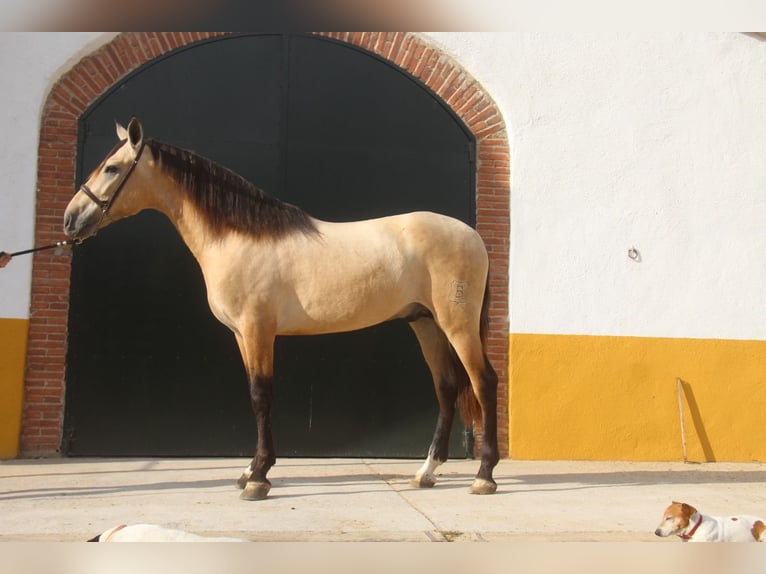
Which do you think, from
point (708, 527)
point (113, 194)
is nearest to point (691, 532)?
point (708, 527)

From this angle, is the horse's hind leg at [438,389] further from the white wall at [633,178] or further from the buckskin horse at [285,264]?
the white wall at [633,178]

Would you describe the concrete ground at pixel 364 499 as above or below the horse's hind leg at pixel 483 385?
below

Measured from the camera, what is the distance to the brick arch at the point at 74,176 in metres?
5.74

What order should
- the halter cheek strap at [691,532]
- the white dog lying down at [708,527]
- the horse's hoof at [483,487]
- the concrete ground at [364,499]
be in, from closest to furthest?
the white dog lying down at [708,527] < the halter cheek strap at [691,532] < the concrete ground at [364,499] < the horse's hoof at [483,487]

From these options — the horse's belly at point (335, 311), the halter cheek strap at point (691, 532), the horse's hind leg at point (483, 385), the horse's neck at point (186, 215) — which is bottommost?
the halter cheek strap at point (691, 532)

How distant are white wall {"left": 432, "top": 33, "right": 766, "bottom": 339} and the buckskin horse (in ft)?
5.24

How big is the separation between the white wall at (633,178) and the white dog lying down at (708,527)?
2.92 metres

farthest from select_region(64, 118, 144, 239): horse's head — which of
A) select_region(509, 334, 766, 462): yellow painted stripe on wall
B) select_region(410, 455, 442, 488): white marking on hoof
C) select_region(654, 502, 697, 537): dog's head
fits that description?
select_region(654, 502, 697, 537): dog's head

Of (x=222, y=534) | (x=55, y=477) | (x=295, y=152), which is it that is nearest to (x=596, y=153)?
(x=295, y=152)

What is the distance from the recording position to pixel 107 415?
583cm

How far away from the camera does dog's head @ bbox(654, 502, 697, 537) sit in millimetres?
3309

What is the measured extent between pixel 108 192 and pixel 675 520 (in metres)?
3.68

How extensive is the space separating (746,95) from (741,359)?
2.44 metres

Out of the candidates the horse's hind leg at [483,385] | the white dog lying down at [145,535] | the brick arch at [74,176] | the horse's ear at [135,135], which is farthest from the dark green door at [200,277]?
the white dog lying down at [145,535]
